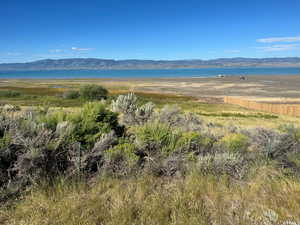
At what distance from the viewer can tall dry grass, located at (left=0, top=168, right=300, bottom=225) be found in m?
2.31

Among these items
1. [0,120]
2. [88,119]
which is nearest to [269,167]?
[88,119]

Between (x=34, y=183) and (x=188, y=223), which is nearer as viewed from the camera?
(x=188, y=223)

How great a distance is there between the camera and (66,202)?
255cm

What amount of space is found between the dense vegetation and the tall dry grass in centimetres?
1

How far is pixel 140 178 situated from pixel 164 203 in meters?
0.63

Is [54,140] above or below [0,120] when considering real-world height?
below

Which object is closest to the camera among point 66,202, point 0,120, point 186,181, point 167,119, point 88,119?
point 66,202

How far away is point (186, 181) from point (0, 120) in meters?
3.24

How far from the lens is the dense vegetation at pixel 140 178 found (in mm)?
2393

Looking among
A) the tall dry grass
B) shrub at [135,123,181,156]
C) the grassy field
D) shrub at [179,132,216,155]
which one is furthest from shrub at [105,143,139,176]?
the grassy field

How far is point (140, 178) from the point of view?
3094 mm

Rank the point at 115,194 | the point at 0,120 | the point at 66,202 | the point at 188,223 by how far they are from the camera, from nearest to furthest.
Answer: the point at 188,223 → the point at 66,202 → the point at 115,194 → the point at 0,120

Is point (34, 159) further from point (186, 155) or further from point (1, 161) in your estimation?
point (186, 155)

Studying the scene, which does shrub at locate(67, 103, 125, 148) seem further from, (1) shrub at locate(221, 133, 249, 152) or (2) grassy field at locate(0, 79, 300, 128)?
(2) grassy field at locate(0, 79, 300, 128)
